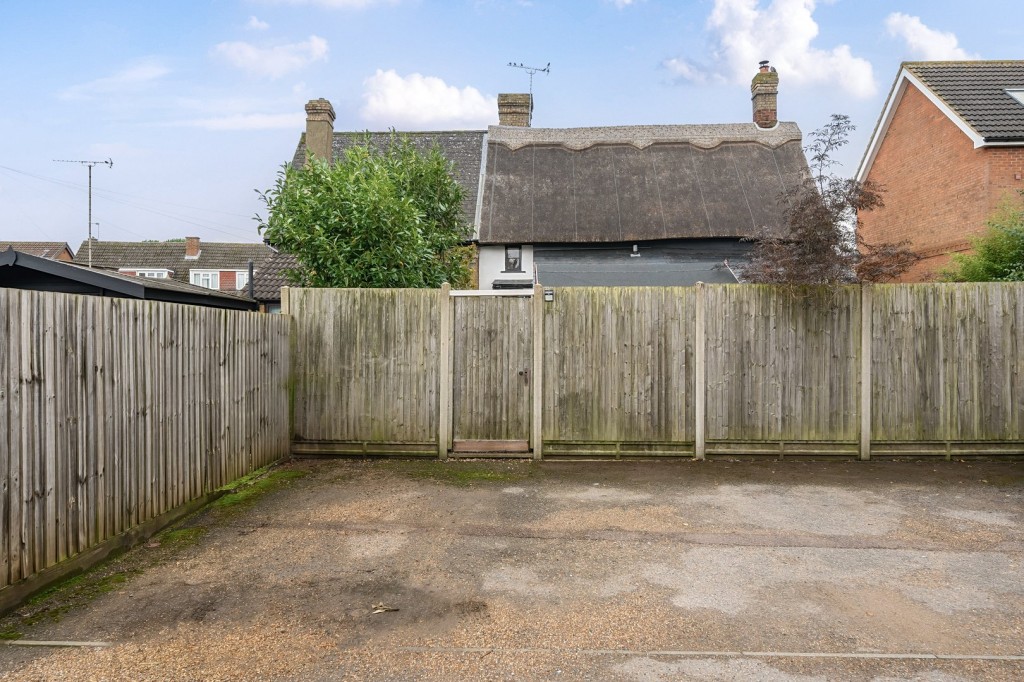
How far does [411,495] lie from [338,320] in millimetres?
2638

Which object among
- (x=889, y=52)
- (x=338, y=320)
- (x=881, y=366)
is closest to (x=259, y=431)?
(x=338, y=320)

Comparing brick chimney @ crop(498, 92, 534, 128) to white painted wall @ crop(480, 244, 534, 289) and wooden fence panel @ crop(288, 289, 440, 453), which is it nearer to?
white painted wall @ crop(480, 244, 534, 289)

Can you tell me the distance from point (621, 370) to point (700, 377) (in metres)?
0.93

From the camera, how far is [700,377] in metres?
7.44

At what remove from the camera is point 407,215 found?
8602 millimetres

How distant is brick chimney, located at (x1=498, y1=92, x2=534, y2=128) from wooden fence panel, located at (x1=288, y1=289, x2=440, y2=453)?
14.7 m

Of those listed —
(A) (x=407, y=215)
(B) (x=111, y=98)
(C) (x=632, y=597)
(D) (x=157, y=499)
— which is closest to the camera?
(C) (x=632, y=597)

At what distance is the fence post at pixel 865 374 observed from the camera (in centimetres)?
738

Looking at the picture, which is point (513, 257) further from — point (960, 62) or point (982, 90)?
point (960, 62)

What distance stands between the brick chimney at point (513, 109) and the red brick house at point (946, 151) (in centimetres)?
1035

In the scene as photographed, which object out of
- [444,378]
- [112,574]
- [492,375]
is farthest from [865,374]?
[112,574]

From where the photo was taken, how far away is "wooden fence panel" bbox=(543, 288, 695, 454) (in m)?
7.48

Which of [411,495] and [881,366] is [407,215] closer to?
[411,495]

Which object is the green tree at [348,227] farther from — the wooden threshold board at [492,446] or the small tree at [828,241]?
the small tree at [828,241]
